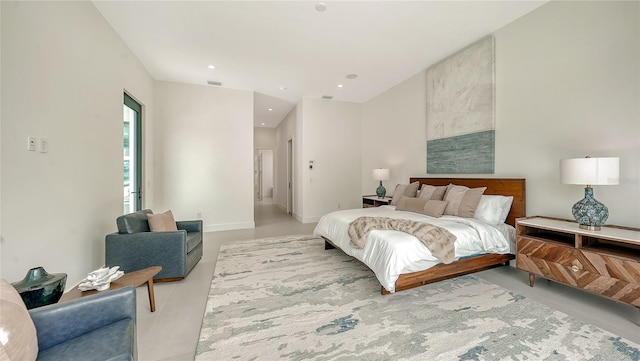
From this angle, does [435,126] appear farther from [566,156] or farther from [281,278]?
[281,278]

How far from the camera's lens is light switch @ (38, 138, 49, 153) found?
6.46 ft

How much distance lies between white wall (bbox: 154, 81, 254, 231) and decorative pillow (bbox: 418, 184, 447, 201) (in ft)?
11.6

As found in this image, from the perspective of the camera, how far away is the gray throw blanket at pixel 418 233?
236 centimetres

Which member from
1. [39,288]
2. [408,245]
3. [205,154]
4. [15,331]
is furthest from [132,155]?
[408,245]

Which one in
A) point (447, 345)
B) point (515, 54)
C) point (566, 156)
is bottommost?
point (447, 345)

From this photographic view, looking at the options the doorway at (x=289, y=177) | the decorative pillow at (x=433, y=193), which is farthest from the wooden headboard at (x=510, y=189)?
the doorway at (x=289, y=177)

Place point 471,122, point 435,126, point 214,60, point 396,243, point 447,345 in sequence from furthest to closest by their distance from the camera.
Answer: point 435,126
point 214,60
point 471,122
point 396,243
point 447,345

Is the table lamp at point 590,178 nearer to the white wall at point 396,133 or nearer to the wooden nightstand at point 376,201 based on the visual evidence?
the white wall at point 396,133

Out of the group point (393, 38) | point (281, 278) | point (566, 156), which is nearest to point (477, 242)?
point (566, 156)

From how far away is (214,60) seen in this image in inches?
152

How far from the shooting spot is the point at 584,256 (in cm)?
207

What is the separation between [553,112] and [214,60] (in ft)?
15.1

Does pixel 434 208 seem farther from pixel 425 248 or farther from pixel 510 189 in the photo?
pixel 425 248

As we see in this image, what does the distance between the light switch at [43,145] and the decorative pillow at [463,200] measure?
14.0ft
